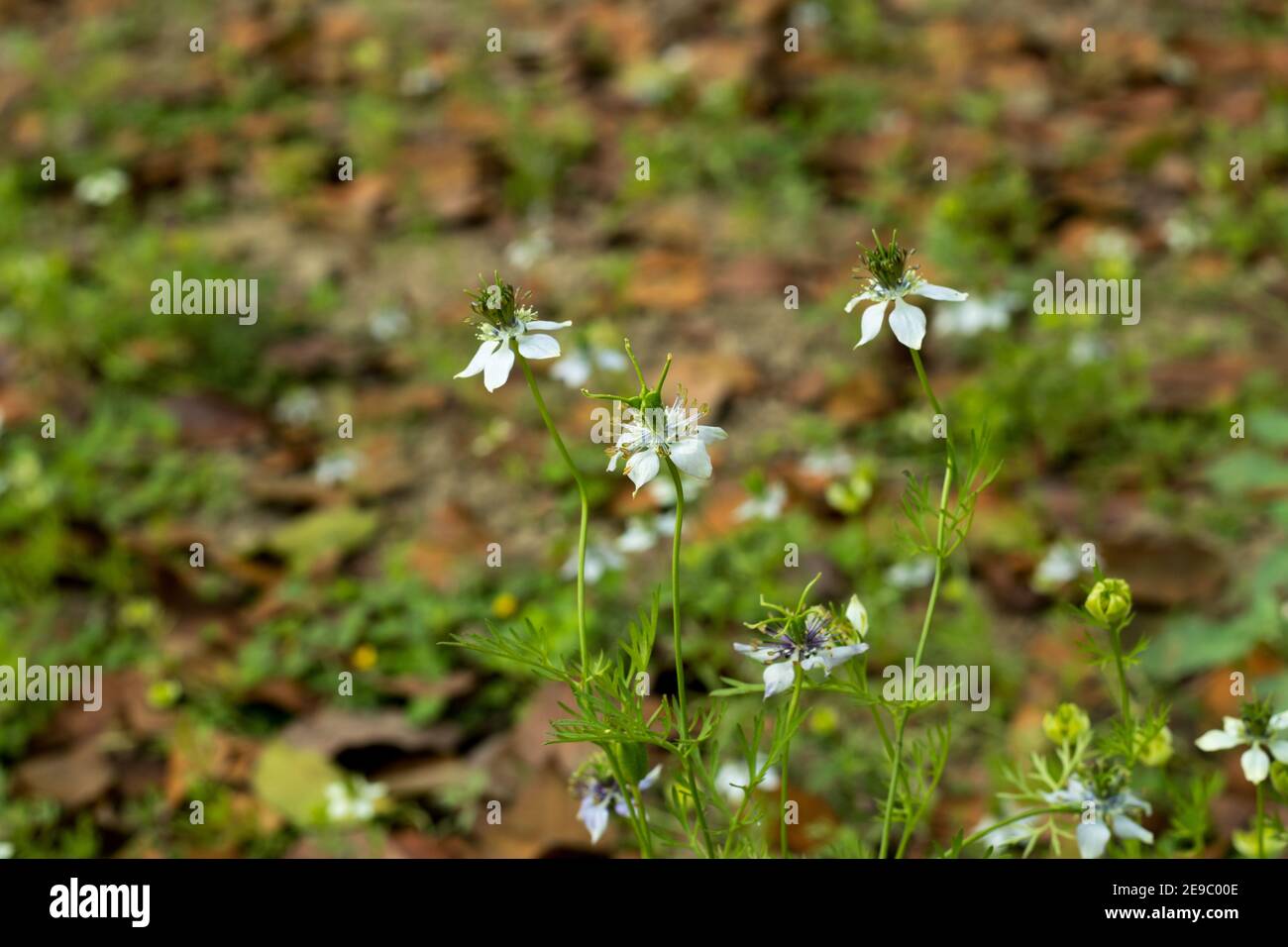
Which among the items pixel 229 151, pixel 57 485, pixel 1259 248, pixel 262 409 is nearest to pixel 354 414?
pixel 262 409

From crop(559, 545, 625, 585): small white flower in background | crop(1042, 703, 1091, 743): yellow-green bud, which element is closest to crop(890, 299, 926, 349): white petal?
crop(1042, 703, 1091, 743): yellow-green bud

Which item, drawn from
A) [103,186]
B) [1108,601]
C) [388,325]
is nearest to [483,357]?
[1108,601]

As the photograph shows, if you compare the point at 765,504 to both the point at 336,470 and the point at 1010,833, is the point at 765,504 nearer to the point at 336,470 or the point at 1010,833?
the point at 1010,833

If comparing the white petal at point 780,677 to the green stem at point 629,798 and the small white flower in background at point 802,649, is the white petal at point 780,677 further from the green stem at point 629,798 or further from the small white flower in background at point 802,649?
the green stem at point 629,798

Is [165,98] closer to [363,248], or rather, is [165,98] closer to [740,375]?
[363,248]

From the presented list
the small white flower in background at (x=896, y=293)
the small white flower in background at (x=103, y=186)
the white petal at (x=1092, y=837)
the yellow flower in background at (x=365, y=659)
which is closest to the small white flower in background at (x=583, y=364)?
the yellow flower in background at (x=365, y=659)

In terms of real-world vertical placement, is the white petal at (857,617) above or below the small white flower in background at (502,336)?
below

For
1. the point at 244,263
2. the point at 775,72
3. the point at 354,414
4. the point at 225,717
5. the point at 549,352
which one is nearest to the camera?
the point at 549,352
